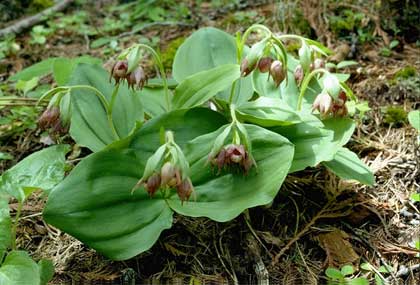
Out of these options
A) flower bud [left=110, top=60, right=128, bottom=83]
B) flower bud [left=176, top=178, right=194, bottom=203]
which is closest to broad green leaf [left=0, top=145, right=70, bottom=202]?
flower bud [left=110, top=60, right=128, bottom=83]

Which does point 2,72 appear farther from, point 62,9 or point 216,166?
point 216,166

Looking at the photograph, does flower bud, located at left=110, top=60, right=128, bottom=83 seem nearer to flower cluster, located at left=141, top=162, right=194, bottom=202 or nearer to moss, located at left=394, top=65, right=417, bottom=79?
flower cluster, located at left=141, top=162, right=194, bottom=202

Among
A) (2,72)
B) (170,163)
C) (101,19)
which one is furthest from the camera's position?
(101,19)

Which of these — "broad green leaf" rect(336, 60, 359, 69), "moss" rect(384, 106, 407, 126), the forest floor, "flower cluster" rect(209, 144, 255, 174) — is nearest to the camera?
"flower cluster" rect(209, 144, 255, 174)

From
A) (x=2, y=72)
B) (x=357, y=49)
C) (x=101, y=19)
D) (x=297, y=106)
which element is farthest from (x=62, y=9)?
(x=297, y=106)

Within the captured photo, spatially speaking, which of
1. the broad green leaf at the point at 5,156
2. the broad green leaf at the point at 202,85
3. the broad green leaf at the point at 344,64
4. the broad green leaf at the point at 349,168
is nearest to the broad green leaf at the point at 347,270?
the broad green leaf at the point at 349,168

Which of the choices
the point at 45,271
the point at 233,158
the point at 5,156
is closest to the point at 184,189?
the point at 233,158
